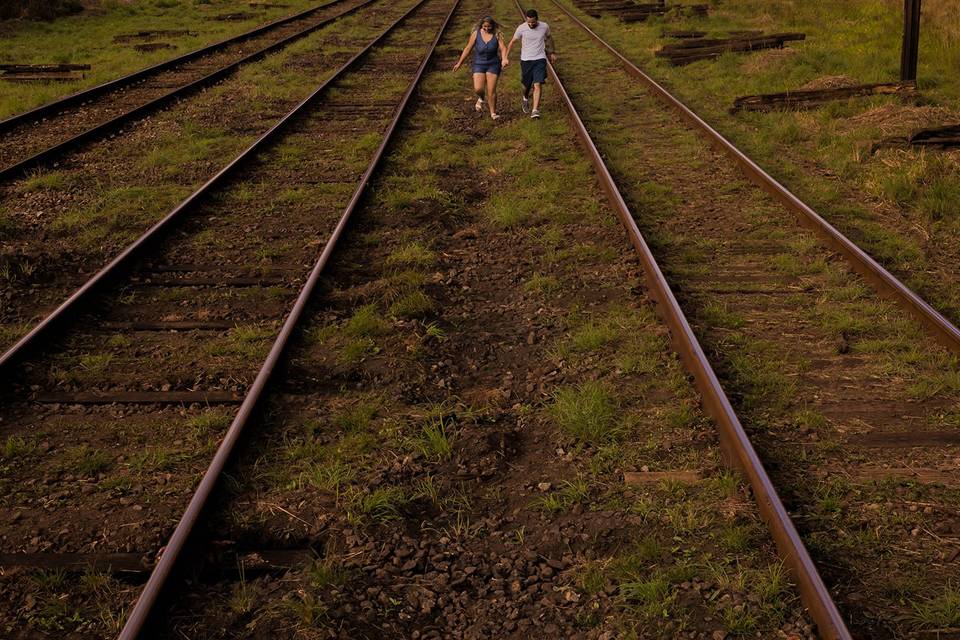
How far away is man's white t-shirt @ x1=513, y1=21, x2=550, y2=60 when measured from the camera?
12453 millimetres

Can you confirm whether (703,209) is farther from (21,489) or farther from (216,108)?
(216,108)

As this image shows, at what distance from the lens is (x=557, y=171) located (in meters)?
10.6

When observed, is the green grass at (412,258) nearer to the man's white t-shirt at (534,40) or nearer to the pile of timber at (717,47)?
the man's white t-shirt at (534,40)

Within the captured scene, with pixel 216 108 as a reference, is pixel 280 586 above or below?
below

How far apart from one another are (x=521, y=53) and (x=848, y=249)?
267 inches

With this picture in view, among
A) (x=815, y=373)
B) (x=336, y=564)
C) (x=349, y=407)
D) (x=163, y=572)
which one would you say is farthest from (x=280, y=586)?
(x=815, y=373)

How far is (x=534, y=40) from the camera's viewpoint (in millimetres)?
12484

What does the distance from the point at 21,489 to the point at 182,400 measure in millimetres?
1082

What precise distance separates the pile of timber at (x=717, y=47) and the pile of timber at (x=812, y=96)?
17.6 feet

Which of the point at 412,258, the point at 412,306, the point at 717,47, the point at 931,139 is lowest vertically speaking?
the point at 412,306

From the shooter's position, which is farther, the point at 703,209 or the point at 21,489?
the point at 703,209

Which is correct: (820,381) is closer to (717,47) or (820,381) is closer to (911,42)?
(911,42)

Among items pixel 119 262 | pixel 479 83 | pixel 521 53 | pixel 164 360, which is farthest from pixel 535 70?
pixel 164 360

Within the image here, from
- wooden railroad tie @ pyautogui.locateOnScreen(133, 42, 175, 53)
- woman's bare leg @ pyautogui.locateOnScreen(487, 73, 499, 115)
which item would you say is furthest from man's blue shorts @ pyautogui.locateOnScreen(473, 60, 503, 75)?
wooden railroad tie @ pyautogui.locateOnScreen(133, 42, 175, 53)
